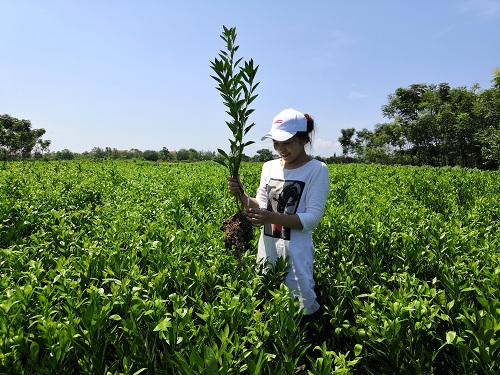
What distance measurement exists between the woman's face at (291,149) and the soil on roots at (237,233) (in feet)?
2.48

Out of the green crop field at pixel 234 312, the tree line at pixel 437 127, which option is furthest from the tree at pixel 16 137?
the green crop field at pixel 234 312

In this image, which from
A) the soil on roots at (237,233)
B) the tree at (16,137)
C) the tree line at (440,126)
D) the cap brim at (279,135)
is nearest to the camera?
the soil on roots at (237,233)

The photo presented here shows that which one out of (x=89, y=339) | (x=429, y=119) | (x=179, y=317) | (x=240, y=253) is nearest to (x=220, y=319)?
(x=179, y=317)

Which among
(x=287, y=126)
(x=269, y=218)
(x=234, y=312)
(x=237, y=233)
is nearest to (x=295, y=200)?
(x=269, y=218)

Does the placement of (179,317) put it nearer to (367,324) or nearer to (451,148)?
(367,324)

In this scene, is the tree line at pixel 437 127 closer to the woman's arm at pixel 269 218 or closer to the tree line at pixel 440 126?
the tree line at pixel 440 126

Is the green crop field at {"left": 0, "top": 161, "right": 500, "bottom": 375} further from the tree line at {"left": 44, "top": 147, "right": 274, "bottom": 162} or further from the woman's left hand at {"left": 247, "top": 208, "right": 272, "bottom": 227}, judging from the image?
the tree line at {"left": 44, "top": 147, "right": 274, "bottom": 162}

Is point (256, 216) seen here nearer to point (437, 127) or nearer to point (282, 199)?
point (282, 199)

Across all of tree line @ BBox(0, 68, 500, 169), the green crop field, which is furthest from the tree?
the green crop field

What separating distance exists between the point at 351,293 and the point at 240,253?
46.7 inches

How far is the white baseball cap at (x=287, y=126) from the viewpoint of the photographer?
8.88ft

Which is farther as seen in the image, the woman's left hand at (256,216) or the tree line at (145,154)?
the tree line at (145,154)

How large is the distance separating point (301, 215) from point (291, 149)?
0.56 metres

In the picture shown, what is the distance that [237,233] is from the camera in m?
2.33
